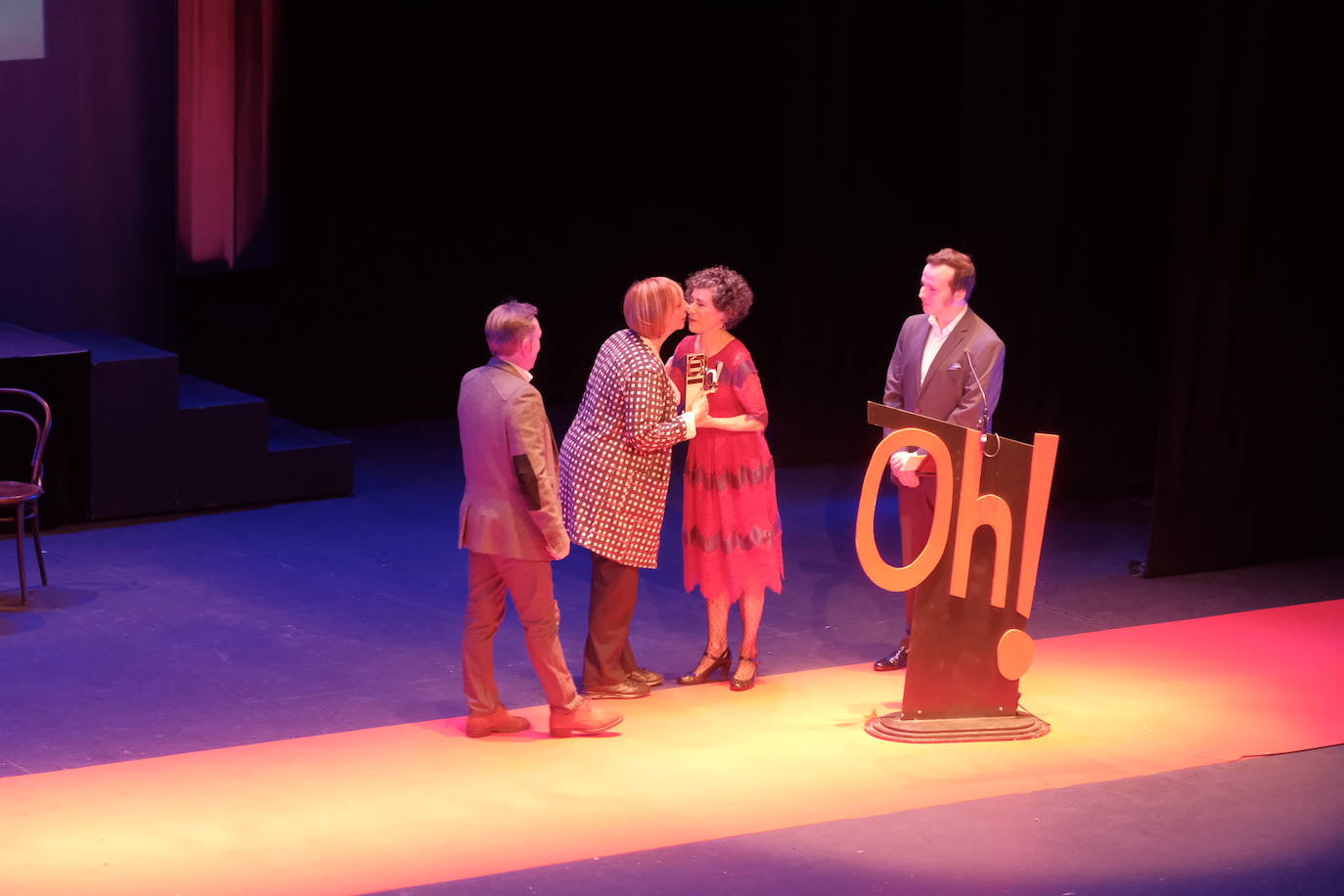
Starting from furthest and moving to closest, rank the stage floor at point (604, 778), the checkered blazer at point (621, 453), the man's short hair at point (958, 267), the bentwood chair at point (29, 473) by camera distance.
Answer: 1. the bentwood chair at point (29, 473)
2. the man's short hair at point (958, 267)
3. the checkered blazer at point (621, 453)
4. the stage floor at point (604, 778)

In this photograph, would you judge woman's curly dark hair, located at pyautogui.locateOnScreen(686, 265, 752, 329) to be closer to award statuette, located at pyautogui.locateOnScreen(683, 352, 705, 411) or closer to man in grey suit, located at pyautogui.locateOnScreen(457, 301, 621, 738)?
award statuette, located at pyautogui.locateOnScreen(683, 352, 705, 411)

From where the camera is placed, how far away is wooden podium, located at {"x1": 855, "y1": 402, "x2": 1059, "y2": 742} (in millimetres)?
4891

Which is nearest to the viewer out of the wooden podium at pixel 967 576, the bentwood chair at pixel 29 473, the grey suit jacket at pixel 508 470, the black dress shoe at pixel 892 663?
the grey suit jacket at pixel 508 470

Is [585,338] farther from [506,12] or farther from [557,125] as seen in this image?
[506,12]

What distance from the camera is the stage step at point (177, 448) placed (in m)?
7.50

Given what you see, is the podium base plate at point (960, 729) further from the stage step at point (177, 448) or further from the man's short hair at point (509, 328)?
the stage step at point (177, 448)

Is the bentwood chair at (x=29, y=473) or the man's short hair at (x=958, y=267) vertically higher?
the man's short hair at (x=958, y=267)

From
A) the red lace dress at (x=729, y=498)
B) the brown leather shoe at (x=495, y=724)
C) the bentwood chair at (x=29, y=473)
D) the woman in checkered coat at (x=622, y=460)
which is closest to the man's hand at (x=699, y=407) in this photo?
the woman in checkered coat at (x=622, y=460)

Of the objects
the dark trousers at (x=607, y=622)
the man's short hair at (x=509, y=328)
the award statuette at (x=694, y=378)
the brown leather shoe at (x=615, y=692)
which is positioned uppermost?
the man's short hair at (x=509, y=328)

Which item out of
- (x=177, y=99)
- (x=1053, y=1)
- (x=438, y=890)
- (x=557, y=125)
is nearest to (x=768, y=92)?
(x=557, y=125)

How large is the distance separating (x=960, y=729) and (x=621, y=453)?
1244mm

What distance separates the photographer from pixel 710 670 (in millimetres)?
5543

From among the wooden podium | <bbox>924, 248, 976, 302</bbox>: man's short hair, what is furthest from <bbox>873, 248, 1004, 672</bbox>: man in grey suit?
the wooden podium

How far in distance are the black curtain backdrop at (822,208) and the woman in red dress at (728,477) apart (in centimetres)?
221
